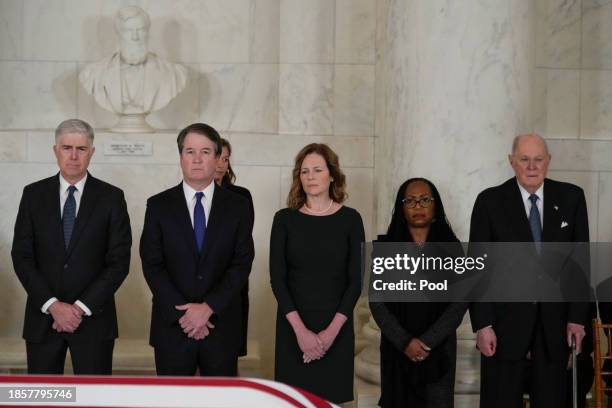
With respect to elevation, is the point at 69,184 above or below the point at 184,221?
above

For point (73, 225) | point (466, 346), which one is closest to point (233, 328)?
point (73, 225)

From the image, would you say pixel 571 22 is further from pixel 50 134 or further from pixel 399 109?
pixel 50 134

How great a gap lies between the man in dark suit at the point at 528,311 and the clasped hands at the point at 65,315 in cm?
205

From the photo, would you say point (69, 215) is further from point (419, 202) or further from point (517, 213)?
point (517, 213)

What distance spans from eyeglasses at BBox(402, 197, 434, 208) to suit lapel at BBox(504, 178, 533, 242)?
0.40m

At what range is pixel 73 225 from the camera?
5.11 metres

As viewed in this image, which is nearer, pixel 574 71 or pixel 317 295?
pixel 317 295

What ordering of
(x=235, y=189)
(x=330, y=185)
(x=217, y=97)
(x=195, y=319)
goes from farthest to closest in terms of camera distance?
(x=217, y=97) < (x=235, y=189) < (x=330, y=185) < (x=195, y=319)

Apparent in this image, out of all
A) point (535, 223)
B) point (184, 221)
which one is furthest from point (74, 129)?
point (535, 223)

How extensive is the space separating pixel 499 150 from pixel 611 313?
4.03ft

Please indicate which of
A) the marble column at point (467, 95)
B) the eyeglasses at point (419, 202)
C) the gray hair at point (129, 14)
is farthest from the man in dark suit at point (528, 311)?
the gray hair at point (129, 14)

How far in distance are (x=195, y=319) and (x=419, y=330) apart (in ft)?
3.89

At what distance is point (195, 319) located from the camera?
4781mm

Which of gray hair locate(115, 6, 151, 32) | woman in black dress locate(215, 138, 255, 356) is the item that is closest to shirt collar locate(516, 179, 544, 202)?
woman in black dress locate(215, 138, 255, 356)
